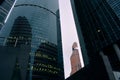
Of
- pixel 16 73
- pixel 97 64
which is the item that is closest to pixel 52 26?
pixel 97 64

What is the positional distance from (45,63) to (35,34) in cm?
2785

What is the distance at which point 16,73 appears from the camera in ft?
35.5

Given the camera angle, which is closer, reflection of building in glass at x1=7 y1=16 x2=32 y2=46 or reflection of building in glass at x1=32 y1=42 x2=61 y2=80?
reflection of building in glass at x1=32 y1=42 x2=61 y2=80

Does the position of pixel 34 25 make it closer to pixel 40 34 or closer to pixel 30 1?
pixel 40 34

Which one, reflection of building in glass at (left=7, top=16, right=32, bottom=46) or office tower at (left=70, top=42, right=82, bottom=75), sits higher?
reflection of building in glass at (left=7, top=16, right=32, bottom=46)

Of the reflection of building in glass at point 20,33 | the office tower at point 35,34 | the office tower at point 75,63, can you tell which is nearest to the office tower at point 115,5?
the office tower at point 35,34

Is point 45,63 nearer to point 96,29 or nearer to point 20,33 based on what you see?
point 20,33

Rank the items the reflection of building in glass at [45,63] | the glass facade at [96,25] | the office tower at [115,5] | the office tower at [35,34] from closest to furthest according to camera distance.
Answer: the glass facade at [96,25] < the office tower at [115,5] < the reflection of building in glass at [45,63] < the office tower at [35,34]

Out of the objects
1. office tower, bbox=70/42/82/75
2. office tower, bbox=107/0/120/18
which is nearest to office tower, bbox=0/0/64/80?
office tower, bbox=70/42/82/75

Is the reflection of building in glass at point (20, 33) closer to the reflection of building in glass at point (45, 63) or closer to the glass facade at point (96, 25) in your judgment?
the reflection of building in glass at point (45, 63)

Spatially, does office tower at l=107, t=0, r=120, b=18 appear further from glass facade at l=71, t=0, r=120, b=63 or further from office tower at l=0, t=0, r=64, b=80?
office tower at l=0, t=0, r=64, b=80

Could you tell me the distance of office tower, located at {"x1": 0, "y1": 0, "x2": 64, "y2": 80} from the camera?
102669 millimetres

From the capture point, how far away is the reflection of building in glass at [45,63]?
320ft

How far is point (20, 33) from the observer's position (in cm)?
11762
